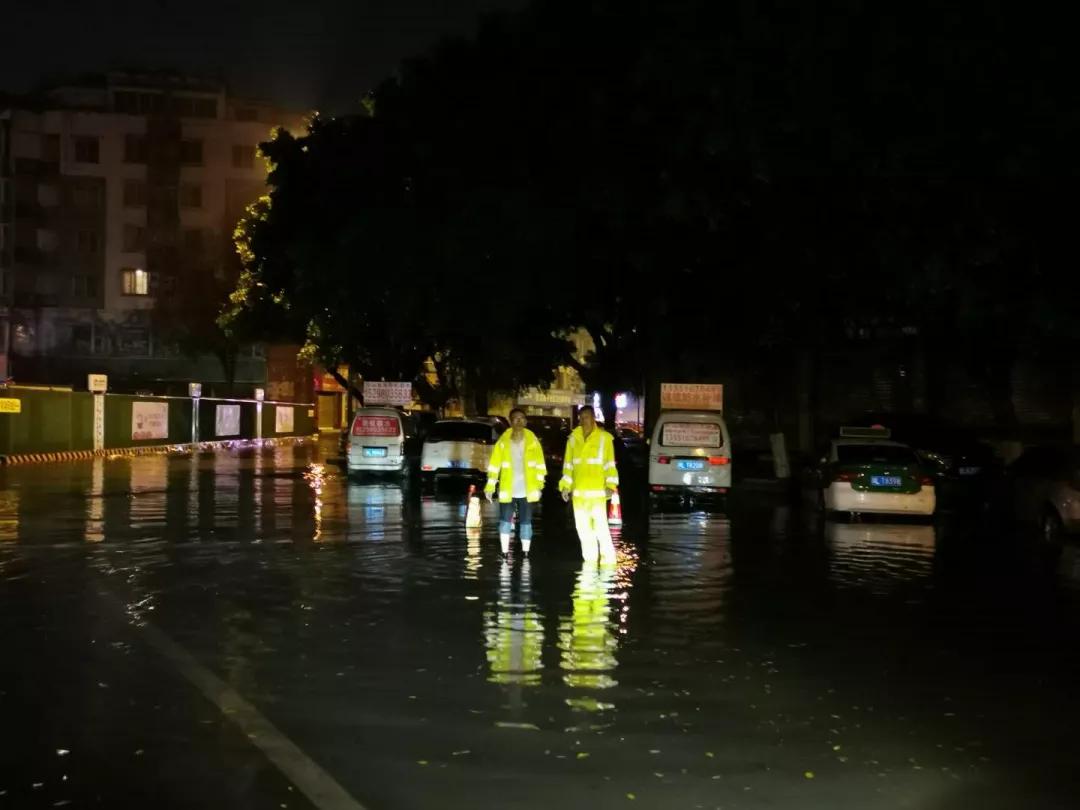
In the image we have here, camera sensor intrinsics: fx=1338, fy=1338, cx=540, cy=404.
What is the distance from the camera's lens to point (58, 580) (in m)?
13.2

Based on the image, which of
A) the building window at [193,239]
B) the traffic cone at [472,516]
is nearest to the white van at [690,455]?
the traffic cone at [472,516]

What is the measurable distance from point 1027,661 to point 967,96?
12914mm

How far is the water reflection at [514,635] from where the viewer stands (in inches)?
348

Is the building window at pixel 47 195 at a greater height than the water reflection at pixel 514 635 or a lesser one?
greater

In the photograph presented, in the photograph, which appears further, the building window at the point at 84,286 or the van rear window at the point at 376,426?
the building window at the point at 84,286

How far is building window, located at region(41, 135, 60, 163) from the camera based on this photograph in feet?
236

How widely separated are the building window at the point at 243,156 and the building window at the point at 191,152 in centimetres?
185

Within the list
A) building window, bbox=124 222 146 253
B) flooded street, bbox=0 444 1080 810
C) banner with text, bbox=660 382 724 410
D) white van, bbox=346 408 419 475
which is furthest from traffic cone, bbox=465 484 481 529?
building window, bbox=124 222 146 253

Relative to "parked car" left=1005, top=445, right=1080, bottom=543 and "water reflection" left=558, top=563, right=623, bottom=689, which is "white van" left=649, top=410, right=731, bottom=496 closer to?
"parked car" left=1005, top=445, right=1080, bottom=543

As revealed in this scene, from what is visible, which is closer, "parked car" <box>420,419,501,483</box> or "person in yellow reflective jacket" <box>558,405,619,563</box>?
→ "person in yellow reflective jacket" <box>558,405,619,563</box>

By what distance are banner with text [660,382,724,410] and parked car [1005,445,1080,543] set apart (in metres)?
10.6

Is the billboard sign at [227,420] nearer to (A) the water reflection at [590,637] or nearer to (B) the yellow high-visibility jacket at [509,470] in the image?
(B) the yellow high-visibility jacket at [509,470]

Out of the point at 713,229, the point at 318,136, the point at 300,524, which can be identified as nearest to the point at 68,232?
the point at 318,136

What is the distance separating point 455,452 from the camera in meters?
28.6
